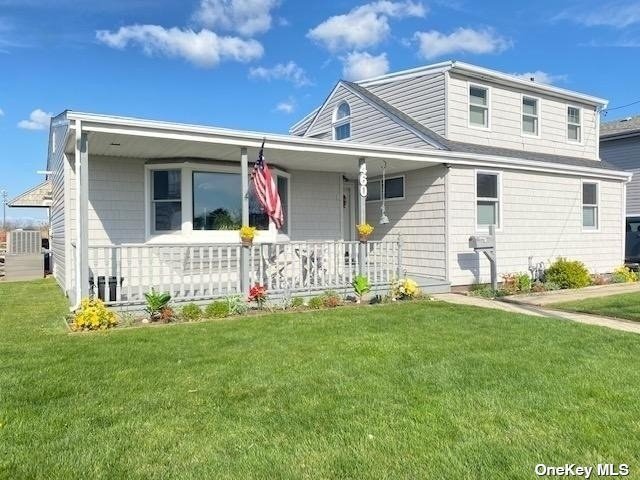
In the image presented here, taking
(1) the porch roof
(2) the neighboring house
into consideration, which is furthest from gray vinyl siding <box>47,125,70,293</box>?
(2) the neighboring house

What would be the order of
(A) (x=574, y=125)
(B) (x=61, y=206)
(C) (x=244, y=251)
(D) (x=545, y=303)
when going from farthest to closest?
(A) (x=574, y=125) → (B) (x=61, y=206) → (D) (x=545, y=303) → (C) (x=244, y=251)

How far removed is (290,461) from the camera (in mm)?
3119

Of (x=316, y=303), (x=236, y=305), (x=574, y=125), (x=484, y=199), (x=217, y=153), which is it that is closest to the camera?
(x=236, y=305)

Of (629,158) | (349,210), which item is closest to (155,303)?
(349,210)

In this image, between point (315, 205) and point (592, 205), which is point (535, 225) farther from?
point (315, 205)

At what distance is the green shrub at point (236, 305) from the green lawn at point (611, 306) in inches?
219

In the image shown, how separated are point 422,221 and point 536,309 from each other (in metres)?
3.68

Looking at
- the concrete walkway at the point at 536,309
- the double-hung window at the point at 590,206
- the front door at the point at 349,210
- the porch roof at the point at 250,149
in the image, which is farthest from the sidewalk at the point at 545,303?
the front door at the point at 349,210

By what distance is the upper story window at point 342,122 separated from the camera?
51.3 ft

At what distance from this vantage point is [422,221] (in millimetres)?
12031

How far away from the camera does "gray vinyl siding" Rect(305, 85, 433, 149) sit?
13.3m

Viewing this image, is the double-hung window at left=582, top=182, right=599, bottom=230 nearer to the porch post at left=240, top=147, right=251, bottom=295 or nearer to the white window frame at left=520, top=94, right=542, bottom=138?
the white window frame at left=520, top=94, right=542, bottom=138

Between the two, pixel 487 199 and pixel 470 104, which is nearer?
pixel 487 199

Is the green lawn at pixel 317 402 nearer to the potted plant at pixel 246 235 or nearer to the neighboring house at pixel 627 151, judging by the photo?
the potted plant at pixel 246 235
